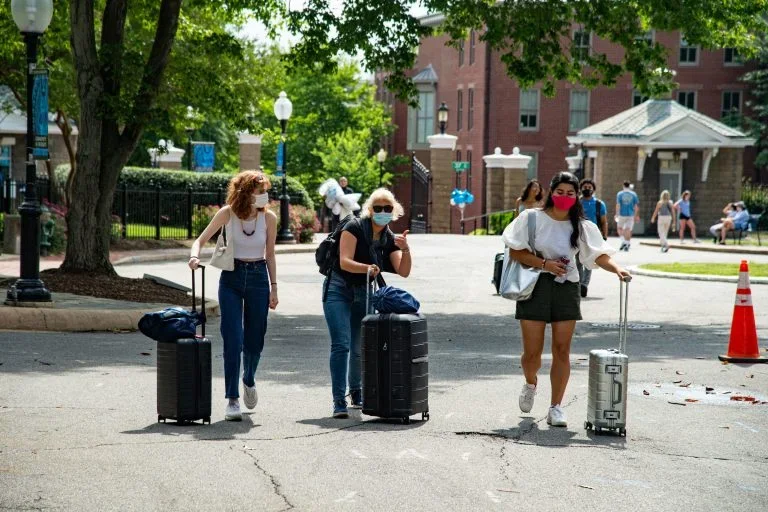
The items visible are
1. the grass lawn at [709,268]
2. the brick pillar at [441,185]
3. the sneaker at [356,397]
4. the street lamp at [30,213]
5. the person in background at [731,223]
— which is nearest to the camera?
the sneaker at [356,397]

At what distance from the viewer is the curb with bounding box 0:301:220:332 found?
49.1 ft

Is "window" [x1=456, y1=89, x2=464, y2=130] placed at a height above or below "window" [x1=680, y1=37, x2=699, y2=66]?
below

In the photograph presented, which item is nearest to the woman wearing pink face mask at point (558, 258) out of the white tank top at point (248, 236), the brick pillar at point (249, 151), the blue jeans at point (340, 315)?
the blue jeans at point (340, 315)

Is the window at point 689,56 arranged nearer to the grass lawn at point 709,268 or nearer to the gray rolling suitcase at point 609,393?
the grass lawn at point 709,268

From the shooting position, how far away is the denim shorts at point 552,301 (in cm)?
927

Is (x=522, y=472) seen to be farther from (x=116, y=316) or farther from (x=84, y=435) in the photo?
(x=116, y=316)

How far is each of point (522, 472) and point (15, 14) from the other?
1005 cm

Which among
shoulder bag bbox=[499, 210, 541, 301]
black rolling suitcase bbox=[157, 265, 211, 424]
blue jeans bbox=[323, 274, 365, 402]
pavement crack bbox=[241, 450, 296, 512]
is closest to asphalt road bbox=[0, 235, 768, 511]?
pavement crack bbox=[241, 450, 296, 512]

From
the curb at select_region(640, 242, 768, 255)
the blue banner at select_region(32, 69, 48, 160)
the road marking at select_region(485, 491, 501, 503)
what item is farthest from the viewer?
the curb at select_region(640, 242, 768, 255)

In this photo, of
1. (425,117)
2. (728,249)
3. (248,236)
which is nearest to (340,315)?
(248,236)

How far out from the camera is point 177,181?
3766 centimetres

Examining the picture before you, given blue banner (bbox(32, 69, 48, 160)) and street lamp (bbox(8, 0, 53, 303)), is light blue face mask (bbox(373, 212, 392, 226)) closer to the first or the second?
street lamp (bbox(8, 0, 53, 303))

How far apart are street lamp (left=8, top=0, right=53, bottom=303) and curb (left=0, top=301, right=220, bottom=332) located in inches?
11.9

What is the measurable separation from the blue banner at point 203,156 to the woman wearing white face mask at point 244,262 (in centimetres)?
3437
